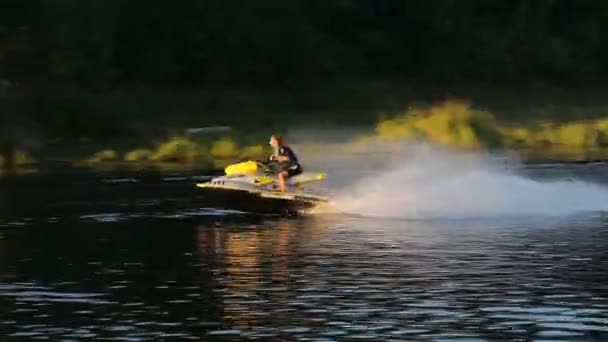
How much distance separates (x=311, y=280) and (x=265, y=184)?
970 cm

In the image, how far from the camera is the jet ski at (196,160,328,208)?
96.1 ft

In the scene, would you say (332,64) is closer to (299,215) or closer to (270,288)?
(299,215)

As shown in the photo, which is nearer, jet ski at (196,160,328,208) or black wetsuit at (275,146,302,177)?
jet ski at (196,160,328,208)

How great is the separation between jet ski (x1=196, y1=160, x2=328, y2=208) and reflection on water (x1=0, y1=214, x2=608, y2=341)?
5.76 ft

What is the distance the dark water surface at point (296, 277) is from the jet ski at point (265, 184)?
0.66 meters

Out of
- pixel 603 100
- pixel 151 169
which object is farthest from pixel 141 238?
pixel 603 100

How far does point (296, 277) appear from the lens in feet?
66.8

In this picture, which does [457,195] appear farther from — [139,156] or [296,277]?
[139,156]

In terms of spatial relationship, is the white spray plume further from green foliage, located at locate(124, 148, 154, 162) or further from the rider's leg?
green foliage, located at locate(124, 148, 154, 162)

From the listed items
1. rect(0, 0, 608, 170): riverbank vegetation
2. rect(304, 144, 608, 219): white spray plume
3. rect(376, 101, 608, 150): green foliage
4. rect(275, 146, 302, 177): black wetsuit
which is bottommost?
rect(304, 144, 608, 219): white spray plume

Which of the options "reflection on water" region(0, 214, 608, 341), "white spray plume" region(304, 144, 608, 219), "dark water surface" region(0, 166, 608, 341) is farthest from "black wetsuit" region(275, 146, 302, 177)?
"reflection on water" region(0, 214, 608, 341)

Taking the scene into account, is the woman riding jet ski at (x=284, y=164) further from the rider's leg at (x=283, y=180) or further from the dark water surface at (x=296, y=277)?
the dark water surface at (x=296, y=277)

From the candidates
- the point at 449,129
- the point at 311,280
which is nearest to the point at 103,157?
the point at 449,129

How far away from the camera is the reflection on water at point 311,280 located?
1683cm
